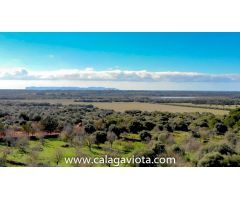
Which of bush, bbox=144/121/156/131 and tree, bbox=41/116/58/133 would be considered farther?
tree, bbox=41/116/58/133

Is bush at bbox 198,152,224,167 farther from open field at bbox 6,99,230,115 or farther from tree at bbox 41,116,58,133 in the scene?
tree at bbox 41,116,58,133

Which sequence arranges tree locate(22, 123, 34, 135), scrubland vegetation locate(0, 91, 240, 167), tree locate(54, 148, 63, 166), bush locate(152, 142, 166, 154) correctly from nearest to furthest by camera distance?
tree locate(54, 148, 63, 166)
bush locate(152, 142, 166, 154)
scrubland vegetation locate(0, 91, 240, 167)
tree locate(22, 123, 34, 135)

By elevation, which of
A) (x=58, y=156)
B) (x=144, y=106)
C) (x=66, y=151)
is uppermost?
(x=144, y=106)

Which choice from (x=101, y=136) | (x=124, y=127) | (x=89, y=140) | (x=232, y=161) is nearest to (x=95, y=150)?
(x=89, y=140)

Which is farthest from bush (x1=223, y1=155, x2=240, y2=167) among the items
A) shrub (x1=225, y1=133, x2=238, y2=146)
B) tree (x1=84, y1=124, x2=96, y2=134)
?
tree (x1=84, y1=124, x2=96, y2=134)

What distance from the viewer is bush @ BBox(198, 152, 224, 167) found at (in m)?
12.2

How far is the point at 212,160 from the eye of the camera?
12352 mm

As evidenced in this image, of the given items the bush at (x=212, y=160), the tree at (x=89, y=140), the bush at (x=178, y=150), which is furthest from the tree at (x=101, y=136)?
the bush at (x=212, y=160)

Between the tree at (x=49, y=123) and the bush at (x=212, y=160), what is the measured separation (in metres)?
4.71

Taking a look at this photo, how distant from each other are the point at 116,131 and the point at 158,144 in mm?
1645

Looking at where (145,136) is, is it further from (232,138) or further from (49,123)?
(49,123)

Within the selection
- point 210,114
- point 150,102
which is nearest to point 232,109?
point 210,114

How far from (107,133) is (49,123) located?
1870mm

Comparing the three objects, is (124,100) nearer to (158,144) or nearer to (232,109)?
(158,144)
